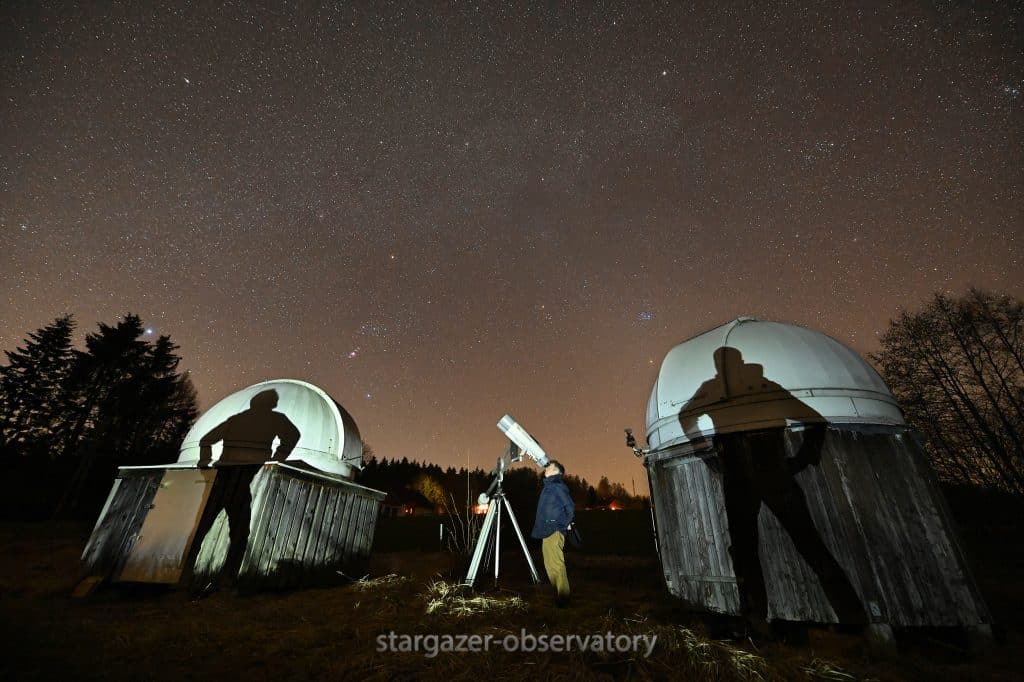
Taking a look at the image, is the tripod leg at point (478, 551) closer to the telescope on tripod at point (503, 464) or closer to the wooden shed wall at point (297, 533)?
the telescope on tripod at point (503, 464)

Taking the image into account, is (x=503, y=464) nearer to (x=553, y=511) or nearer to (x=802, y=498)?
(x=553, y=511)

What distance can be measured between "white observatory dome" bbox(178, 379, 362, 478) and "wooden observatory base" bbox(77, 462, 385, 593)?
795mm

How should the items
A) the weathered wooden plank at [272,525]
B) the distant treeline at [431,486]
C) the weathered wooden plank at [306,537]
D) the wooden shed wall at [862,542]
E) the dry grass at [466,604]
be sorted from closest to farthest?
the wooden shed wall at [862,542] → the dry grass at [466,604] → the weathered wooden plank at [272,525] → the weathered wooden plank at [306,537] → the distant treeline at [431,486]

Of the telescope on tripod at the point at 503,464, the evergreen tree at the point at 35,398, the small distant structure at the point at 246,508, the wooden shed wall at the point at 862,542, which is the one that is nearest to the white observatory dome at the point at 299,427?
the small distant structure at the point at 246,508

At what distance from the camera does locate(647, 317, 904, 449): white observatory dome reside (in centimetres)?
625

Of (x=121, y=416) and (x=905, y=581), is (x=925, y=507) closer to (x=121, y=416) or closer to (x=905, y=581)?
(x=905, y=581)

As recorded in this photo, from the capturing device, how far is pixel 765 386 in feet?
21.2

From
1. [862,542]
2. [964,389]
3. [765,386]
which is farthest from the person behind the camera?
[964,389]

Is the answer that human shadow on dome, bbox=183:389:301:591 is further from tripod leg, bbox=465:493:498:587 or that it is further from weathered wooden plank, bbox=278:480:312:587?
tripod leg, bbox=465:493:498:587

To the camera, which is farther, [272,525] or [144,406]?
[144,406]

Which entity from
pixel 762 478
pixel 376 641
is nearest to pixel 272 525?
pixel 376 641

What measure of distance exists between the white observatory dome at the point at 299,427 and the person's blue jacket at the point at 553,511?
6430 millimetres

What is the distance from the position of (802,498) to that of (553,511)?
135 inches

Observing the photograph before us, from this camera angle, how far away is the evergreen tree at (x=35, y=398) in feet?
85.6
